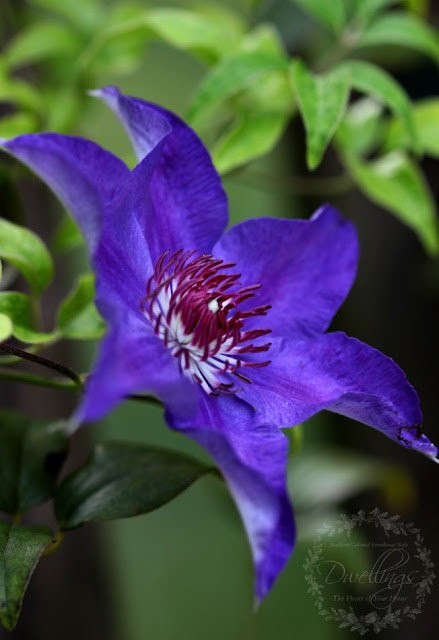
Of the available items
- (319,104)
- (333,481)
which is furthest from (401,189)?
(333,481)

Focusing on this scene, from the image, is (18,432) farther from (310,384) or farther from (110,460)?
(310,384)

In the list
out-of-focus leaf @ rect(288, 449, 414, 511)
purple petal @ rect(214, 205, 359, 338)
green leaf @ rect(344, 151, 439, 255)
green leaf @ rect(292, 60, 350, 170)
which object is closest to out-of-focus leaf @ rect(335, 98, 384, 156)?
green leaf @ rect(344, 151, 439, 255)

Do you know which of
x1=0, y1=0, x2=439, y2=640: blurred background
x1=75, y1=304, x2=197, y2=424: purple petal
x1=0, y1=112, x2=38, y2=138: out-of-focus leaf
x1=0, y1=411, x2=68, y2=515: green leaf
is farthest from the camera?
x1=0, y1=0, x2=439, y2=640: blurred background

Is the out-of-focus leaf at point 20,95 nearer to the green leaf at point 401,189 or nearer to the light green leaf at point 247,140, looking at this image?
the light green leaf at point 247,140

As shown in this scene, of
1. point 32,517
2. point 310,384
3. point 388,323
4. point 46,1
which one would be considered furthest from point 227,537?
point 310,384

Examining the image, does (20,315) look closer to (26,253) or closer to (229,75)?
(26,253)

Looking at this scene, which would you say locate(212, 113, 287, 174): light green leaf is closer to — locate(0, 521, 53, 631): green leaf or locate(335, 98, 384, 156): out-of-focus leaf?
locate(335, 98, 384, 156): out-of-focus leaf
